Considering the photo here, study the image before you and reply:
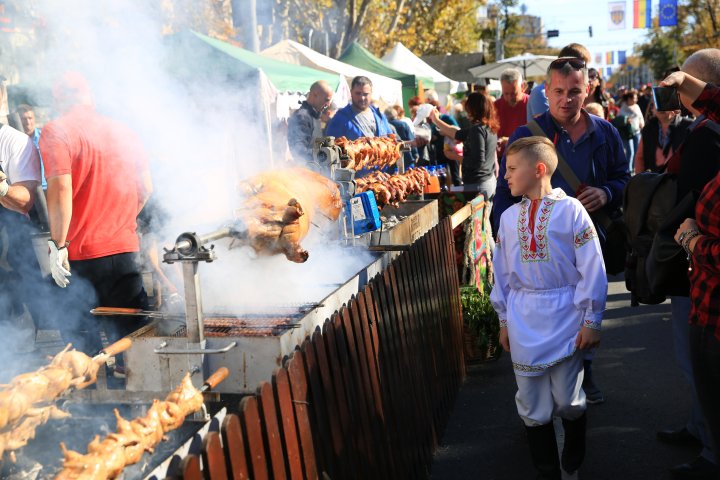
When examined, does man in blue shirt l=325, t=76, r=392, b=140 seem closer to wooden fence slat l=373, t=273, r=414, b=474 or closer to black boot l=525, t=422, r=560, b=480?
wooden fence slat l=373, t=273, r=414, b=474

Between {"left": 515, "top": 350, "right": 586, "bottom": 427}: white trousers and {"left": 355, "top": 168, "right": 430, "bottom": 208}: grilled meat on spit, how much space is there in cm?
243

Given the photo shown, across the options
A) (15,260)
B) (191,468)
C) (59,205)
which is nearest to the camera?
(191,468)

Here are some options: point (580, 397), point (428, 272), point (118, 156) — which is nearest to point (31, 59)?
point (118, 156)

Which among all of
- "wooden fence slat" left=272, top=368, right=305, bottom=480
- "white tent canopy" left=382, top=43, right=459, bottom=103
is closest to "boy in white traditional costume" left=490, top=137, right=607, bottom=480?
"wooden fence slat" left=272, top=368, right=305, bottom=480

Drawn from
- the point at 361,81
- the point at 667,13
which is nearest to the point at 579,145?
the point at 361,81

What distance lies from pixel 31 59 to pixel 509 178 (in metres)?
8.37

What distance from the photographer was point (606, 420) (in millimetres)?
4586

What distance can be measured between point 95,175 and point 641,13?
4204cm

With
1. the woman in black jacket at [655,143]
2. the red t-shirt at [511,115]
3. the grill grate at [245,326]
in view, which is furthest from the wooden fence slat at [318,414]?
the red t-shirt at [511,115]

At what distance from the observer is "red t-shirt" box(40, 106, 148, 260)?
429cm

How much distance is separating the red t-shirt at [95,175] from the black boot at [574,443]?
2.87m

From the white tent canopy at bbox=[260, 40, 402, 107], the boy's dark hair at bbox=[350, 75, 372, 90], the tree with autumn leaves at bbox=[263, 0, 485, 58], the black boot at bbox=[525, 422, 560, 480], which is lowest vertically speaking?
Result: the black boot at bbox=[525, 422, 560, 480]

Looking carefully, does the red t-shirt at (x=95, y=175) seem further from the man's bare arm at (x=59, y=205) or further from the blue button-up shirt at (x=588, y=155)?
the blue button-up shirt at (x=588, y=155)

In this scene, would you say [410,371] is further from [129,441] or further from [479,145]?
[479,145]
